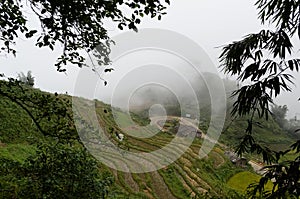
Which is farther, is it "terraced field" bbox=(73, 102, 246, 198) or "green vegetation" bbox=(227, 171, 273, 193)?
"green vegetation" bbox=(227, 171, 273, 193)

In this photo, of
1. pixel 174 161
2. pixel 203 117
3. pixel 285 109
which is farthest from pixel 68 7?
pixel 285 109

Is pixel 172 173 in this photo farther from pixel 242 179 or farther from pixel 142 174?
pixel 242 179

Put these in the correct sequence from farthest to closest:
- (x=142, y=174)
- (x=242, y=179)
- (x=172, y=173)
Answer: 1. (x=242, y=179)
2. (x=172, y=173)
3. (x=142, y=174)

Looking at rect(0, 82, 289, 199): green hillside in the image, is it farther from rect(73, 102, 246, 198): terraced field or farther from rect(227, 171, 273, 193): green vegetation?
rect(227, 171, 273, 193): green vegetation

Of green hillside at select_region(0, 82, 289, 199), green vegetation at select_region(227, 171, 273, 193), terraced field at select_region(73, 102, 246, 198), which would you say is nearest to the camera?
green hillside at select_region(0, 82, 289, 199)

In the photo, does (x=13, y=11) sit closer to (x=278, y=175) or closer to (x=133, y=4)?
(x=133, y=4)

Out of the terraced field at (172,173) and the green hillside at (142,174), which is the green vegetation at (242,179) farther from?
the terraced field at (172,173)

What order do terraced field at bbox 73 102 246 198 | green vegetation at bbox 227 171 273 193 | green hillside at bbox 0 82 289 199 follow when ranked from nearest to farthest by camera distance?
green hillside at bbox 0 82 289 199
terraced field at bbox 73 102 246 198
green vegetation at bbox 227 171 273 193

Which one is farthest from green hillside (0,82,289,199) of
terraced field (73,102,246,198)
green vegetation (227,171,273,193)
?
green vegetation (227,171,273,193)

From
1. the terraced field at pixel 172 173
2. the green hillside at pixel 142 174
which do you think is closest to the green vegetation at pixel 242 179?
the green hillside at pixel 142 174

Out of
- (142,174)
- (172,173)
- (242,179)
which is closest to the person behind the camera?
(142,174)

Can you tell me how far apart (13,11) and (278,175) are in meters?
2.25

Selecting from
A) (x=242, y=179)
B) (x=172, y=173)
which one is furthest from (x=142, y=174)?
(x=242, y=179)

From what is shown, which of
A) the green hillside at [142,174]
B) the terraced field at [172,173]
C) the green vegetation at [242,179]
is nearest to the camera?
the green hillside at [142,174]
